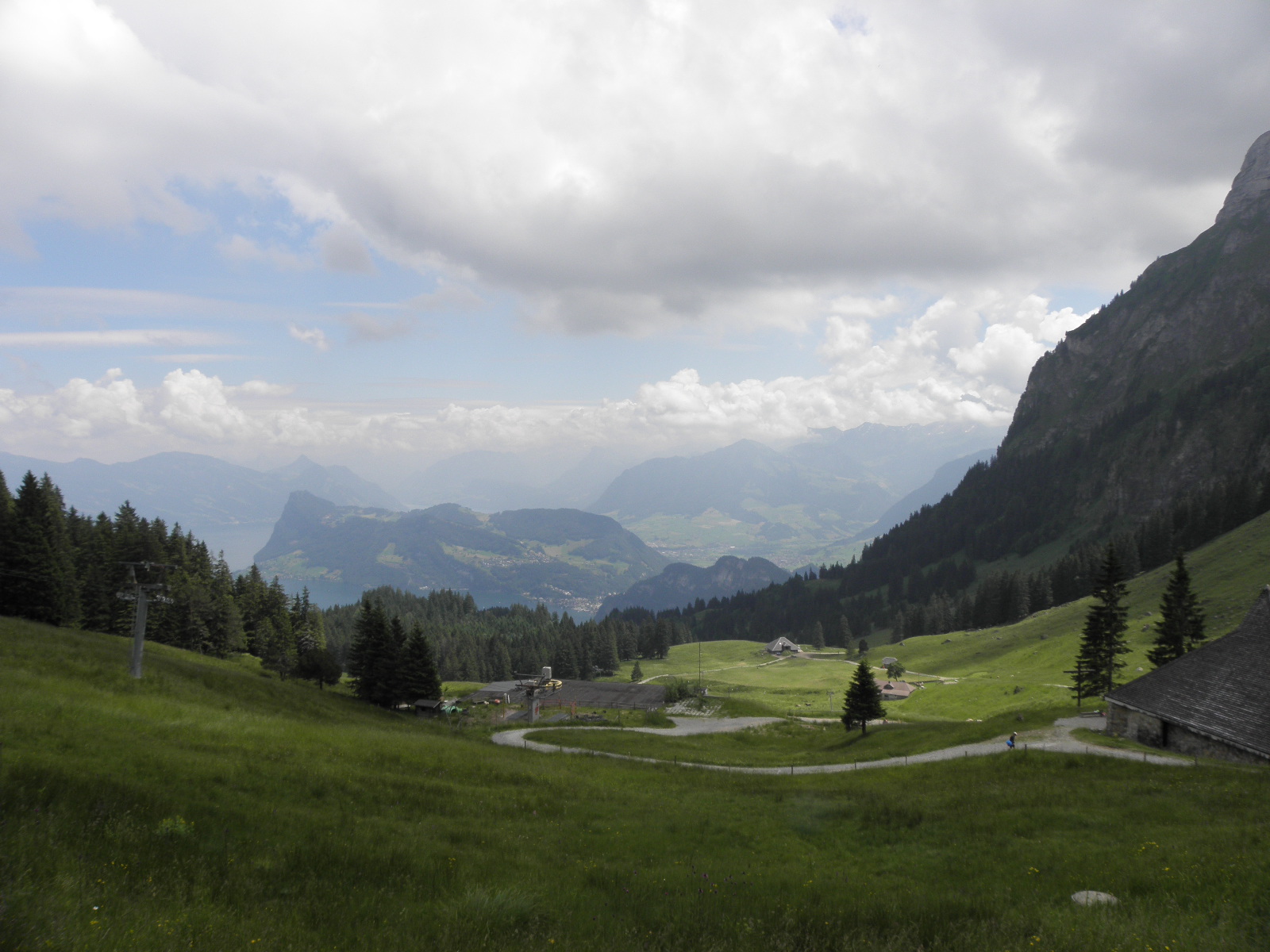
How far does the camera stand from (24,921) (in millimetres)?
6762

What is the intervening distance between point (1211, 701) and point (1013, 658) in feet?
246

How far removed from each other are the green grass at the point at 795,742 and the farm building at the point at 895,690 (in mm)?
30578

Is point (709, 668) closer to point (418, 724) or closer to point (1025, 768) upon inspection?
point (418, 724)

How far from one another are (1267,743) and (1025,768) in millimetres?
11645

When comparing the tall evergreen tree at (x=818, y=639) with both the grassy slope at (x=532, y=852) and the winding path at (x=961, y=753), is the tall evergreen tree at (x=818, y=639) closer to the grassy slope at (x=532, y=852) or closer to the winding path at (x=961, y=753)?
the winding path at (x=961, y=753)

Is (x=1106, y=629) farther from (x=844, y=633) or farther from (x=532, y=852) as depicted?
(x=844, y=633)

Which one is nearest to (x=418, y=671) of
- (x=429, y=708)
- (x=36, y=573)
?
(x=429, y=708)

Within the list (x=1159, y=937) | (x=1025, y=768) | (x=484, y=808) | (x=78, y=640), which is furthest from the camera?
(x=78, y=640)

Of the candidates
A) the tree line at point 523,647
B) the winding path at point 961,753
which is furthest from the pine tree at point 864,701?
the tree line at point 523,647

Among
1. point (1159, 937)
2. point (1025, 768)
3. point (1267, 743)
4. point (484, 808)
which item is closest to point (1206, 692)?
point (1267, 743)

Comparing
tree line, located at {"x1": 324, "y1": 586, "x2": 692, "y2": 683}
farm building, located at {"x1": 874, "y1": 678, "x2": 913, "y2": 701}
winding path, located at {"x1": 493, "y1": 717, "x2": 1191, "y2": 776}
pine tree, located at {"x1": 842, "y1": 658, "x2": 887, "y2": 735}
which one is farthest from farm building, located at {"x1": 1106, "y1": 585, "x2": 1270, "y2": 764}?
tree line, located at {"x1": 324, "y1": 586, "x2": 692, "y2": 683}

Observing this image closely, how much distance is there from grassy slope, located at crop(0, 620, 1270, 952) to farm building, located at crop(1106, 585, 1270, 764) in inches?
271

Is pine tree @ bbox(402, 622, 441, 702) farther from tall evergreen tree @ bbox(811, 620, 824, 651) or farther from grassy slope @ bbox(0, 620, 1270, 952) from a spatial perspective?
tall evergreen tree @ bbox(811, 620, 824, 651)

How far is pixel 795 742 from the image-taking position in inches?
2419
